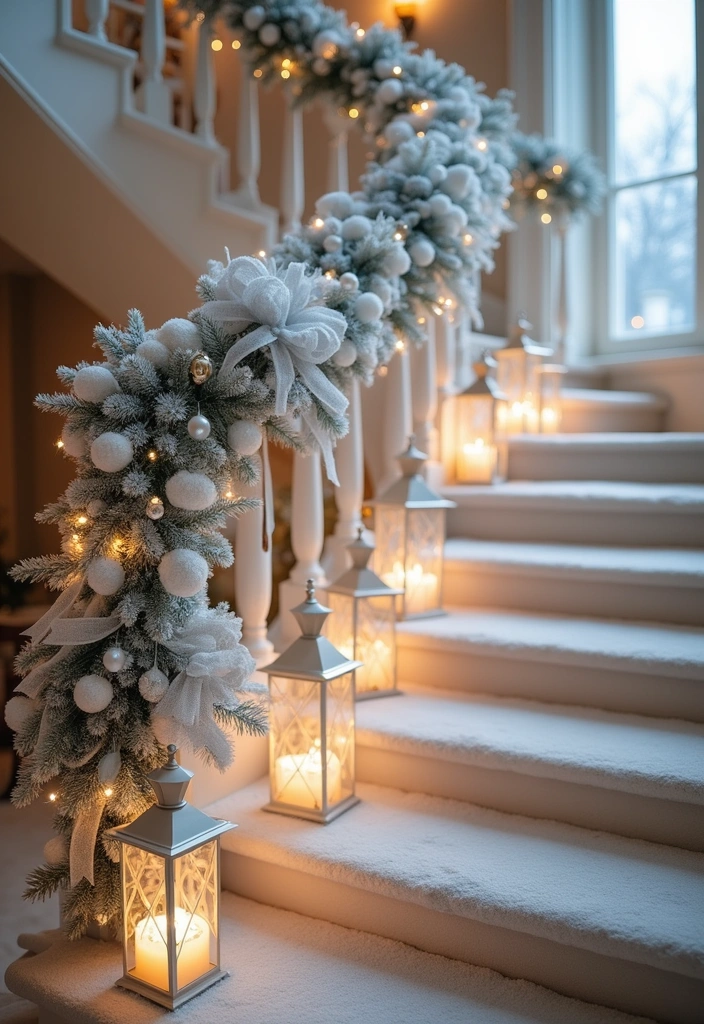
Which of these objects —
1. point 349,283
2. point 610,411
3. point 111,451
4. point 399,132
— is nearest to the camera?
point 111,451

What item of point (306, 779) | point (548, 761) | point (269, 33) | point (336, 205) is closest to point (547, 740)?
point (548, 761)

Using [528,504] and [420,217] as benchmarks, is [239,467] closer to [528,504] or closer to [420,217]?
[420,217]

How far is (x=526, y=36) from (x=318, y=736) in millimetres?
3032

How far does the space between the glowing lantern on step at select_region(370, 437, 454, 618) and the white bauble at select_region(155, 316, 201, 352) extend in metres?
0.82

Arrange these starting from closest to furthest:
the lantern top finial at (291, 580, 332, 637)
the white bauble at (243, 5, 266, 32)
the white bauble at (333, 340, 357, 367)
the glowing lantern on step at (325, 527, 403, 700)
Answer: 1. the white bauble at (333, 340, 357, 367)
2. the lantern top finial at (291, 580, 332, 637)
3. the glowing lantern on step at (325, 527, 403, 700)
4. the white bauble at (243, 5, 266, 32)

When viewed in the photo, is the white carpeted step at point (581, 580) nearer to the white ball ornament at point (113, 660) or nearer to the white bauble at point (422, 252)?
the white bauble at point (422, 252)

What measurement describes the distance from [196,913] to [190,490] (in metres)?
0.63

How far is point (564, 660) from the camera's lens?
5.81 ft

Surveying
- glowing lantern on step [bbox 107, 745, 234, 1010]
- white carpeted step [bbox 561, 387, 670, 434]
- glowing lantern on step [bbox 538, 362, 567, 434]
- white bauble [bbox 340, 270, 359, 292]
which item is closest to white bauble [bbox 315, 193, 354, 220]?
white bauble [bbox 340, 270, 359, 292]

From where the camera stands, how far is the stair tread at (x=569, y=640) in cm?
169

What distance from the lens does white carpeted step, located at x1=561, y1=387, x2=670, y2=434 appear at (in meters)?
2.99

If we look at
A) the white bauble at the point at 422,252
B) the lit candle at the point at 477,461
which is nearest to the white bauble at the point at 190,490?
the white bauble at the point at 422,252

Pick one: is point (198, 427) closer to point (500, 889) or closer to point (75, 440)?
point (75, 440)

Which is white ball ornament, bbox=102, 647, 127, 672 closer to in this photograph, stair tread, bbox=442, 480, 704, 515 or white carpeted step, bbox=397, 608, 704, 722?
white carpeted step, bbox=397, 608, 704, 722
